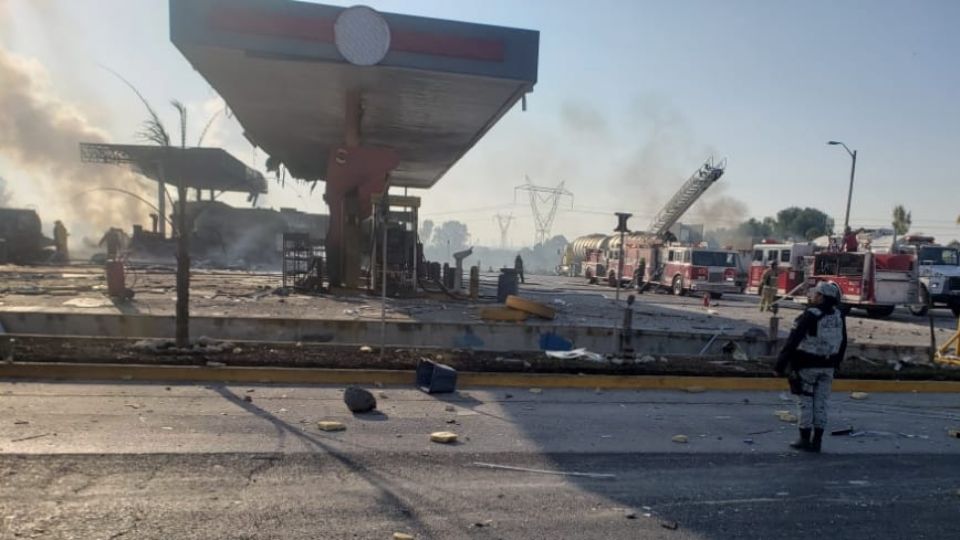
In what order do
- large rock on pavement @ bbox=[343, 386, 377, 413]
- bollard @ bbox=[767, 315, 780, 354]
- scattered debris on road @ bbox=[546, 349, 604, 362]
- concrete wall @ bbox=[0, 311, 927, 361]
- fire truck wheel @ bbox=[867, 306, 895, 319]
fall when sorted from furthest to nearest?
fire truck wheel @ bbox=[867, 306, 895, 319] → bollard @ bbox=[767, 315, 780, 354] → concrete wall @ bbox=[0, 311, 927, 361] → scattered debris on road @ bbox=[546, 349, 604, 362] → large rock on pavement @ bbox=[343, 386, 377, 413]

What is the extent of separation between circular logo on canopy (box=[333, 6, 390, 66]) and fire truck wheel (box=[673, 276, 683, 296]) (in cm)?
1885

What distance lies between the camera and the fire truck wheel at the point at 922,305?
21.3 metres

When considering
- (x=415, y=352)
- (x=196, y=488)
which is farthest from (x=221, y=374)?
(x=196, y=488)

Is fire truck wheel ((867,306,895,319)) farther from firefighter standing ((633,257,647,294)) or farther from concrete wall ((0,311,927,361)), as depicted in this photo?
firefighter standing ((633,257,647,294))

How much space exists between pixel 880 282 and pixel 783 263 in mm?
5941

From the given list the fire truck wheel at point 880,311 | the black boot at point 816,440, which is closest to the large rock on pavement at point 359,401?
the black boot at point 816,440

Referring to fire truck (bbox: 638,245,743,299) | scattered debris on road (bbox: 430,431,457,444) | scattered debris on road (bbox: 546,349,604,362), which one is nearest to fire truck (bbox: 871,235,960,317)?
fire truck (bbox: 638,245,743,299)

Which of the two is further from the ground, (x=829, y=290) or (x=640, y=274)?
(x=829, y=290)

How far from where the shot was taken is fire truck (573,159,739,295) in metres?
27.7

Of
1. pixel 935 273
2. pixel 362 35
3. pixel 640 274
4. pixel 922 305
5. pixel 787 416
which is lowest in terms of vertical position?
pixel 787 416

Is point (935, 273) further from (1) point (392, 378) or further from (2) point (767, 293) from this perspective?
(1) point (392, 378)

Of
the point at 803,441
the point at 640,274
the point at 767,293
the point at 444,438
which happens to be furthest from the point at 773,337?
the point at 640,274

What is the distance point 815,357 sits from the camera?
5801mm

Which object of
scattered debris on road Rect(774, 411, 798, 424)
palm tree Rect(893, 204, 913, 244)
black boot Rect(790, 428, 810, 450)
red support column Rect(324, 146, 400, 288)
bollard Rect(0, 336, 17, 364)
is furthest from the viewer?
palm tree Rect(893, 204, 913, 244)
